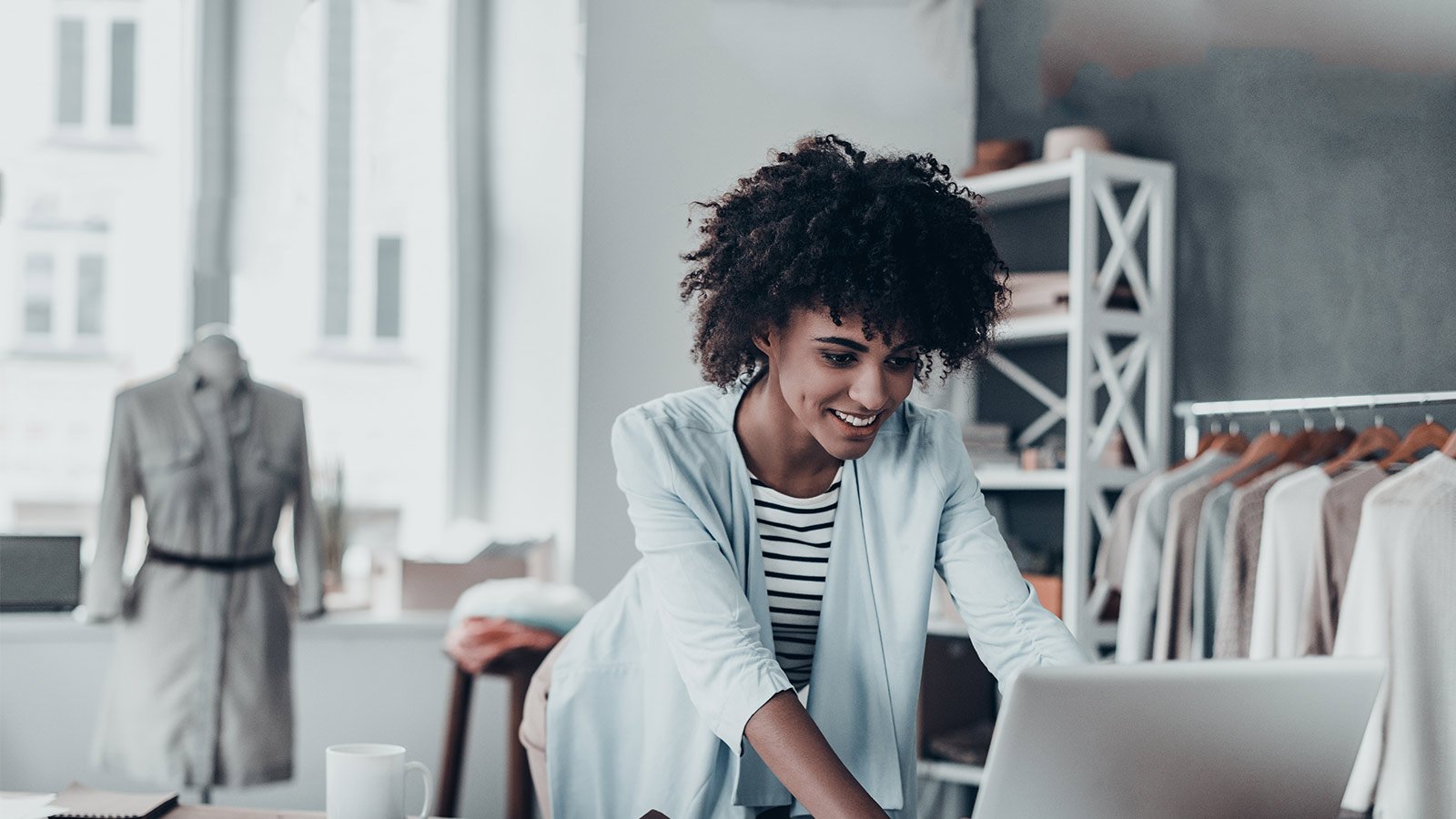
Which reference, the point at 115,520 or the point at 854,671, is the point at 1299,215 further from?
the point at 115,520

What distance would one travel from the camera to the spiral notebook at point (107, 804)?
4.44 ft

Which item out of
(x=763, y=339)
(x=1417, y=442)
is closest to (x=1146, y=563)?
(x=1417, y=442)

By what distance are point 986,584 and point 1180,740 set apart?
0.46 m

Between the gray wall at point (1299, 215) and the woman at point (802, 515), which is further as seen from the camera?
the gray wall at point (1299, 215)

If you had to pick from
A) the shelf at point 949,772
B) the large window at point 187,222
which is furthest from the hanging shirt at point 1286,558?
the large window at point 187,222

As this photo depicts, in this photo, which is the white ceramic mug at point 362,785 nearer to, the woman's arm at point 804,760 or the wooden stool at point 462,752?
the woman's arm at point 804,760

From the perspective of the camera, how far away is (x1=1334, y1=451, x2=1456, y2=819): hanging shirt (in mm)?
2377

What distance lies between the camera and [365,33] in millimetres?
4188

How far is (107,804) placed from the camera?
140 centimetres

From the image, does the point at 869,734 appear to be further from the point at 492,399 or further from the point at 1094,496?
the point at 492,399

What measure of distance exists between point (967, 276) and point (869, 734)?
53cm

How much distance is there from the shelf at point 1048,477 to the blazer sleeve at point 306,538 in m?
1.69

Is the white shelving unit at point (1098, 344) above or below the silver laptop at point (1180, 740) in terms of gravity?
above

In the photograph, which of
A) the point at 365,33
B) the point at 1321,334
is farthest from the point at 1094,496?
the point at 365,33
